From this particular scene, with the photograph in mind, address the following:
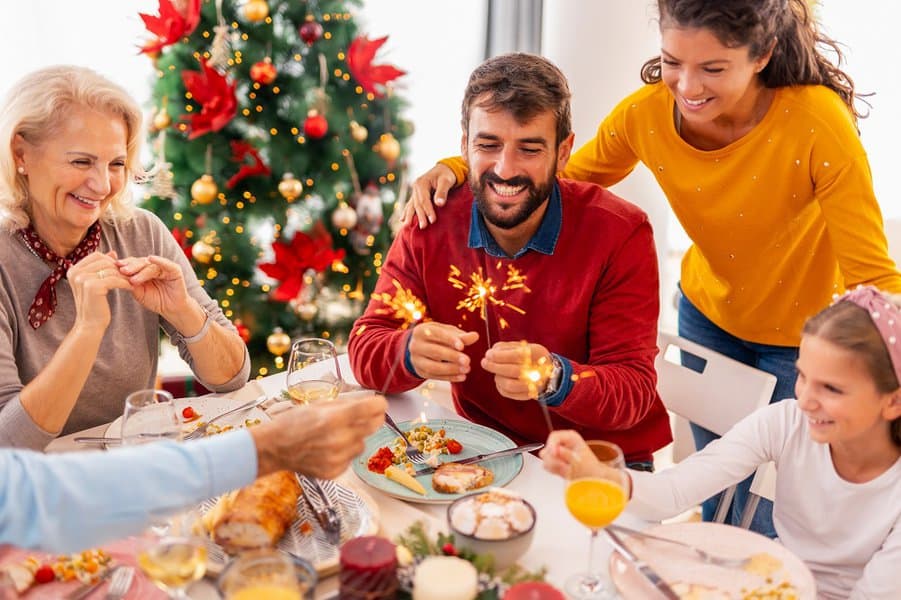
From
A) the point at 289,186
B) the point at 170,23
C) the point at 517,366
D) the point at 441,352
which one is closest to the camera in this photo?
the point at 517,366

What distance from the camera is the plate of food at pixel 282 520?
4.66 ft

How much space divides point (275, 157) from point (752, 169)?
6.86 ft

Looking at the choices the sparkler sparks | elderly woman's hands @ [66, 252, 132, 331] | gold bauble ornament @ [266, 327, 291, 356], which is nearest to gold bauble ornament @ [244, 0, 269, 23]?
gold bauble ornament @ [266, 327, 291, 356]

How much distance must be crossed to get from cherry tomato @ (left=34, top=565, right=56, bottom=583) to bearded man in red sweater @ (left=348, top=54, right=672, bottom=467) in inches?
35.0

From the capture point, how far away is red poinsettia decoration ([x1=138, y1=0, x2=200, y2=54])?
135 inches

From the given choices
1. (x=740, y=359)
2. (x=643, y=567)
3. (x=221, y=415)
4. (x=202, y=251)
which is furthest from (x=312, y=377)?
(x=202, y=251)

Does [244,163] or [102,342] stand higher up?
[244,163]

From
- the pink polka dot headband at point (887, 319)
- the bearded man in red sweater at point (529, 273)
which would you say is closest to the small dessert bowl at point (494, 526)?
the bearded man in red sweater at point (529, 273)

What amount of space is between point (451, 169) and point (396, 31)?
7.49 ft

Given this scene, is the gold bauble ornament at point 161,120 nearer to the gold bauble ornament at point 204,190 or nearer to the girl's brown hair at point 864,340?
the gold bauble ornament at point 204,190

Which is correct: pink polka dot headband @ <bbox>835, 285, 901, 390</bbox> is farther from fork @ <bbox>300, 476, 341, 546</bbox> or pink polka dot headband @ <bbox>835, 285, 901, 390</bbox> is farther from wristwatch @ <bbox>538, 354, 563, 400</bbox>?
fork @ <bbox>300, 476, 341, 546</bbox>

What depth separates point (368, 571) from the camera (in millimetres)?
1240

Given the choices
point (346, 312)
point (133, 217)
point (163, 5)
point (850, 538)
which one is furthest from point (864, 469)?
point (163, 5)

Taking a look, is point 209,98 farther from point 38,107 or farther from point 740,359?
point 740,359
